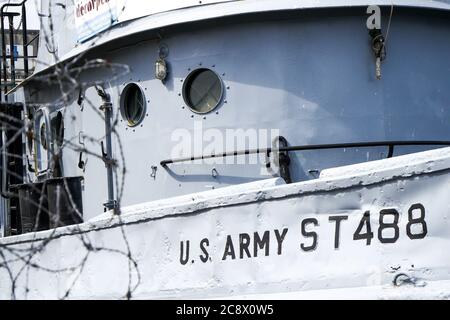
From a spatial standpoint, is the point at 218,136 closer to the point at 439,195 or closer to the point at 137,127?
the point at 137,127

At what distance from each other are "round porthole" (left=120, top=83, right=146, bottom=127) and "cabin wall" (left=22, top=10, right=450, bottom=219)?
1.68 feet

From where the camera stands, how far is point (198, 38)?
7.56 metres

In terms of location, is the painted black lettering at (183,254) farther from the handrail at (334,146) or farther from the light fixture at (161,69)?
the light fixture at (161,69)

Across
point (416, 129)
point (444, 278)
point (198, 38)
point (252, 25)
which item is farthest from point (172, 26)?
point (444, 278)

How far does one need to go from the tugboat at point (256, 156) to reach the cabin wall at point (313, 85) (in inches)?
0.5

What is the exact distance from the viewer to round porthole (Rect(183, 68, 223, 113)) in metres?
7.52

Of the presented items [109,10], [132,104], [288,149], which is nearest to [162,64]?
[132,104]

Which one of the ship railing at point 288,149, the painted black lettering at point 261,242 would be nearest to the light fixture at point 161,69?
the ship railing at point 288,149

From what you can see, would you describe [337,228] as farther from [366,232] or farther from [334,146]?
[334,146]

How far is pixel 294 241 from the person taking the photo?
5531 mm

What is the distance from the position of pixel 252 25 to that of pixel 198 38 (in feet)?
1.74

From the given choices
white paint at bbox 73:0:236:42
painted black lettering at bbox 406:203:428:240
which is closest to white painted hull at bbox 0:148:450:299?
painted black lettering at bbox 406:203:428:240

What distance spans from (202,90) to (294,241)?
8.16 feet

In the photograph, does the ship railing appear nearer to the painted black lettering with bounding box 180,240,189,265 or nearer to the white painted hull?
the white painted hull
